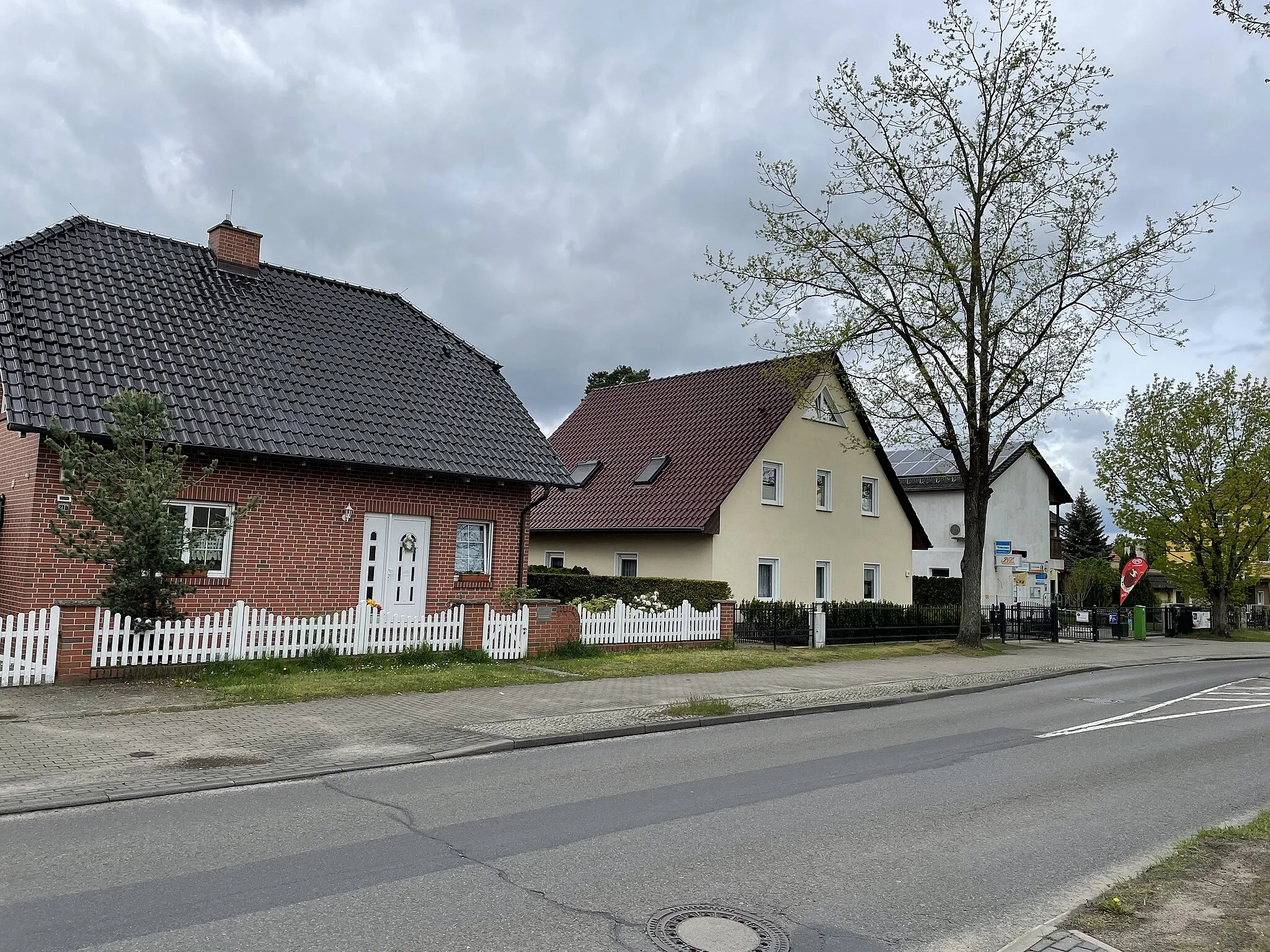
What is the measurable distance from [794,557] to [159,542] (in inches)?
764

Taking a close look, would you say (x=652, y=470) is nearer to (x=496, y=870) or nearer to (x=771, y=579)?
(x=771, y=579)

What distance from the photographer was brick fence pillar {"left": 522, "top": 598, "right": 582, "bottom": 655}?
56.2 feet

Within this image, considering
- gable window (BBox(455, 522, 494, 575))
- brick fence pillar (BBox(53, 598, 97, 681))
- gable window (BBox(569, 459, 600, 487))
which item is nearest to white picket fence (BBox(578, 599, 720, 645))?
gable window (BBox(455, 522, 494, 575))

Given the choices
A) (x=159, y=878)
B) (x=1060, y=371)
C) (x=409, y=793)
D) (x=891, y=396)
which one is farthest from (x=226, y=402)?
(x=1060, y=371)

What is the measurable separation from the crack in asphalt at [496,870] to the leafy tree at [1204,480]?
137 feet

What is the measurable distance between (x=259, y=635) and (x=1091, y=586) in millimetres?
50252

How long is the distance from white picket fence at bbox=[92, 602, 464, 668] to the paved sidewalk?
61cm

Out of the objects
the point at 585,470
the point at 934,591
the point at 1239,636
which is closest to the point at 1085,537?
the point at 1239,636

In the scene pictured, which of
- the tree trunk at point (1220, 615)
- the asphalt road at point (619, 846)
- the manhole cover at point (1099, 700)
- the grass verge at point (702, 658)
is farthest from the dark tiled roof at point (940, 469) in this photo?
the asphalt road at point (619, 846)

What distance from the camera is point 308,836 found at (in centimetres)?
649

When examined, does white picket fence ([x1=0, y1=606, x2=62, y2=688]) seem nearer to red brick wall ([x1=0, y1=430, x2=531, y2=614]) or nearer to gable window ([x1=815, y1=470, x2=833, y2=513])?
red brick wall ([x1=0, y1=430, x2=531, y2=614])

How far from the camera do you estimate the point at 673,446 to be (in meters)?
29.6

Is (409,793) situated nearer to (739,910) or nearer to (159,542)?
(739,910)

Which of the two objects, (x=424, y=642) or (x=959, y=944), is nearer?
(x=959, y=944)
